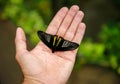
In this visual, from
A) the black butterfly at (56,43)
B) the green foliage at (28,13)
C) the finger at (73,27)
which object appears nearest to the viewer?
the black butterfly at (56,43)

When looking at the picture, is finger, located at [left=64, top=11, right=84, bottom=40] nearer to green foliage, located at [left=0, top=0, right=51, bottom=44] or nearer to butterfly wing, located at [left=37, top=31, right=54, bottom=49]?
butterfly wing, located at [left=37, top=31, right=54, bottom=49]

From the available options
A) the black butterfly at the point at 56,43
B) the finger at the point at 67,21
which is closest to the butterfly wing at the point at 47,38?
the black butterfly at the point at 56,43

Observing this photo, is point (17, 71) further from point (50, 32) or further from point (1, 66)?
point (50, 32)

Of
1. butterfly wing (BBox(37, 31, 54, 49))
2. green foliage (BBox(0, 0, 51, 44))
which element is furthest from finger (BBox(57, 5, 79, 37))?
green foliage (BBox(0, 0, 51, 44))

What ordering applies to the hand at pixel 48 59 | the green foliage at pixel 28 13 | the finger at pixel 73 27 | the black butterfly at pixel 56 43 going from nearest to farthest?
the hand at pixel 48 59, the black butterfly at pixel 56 43, the finger at pixel 73 27, the green foliage at pixel 28 13

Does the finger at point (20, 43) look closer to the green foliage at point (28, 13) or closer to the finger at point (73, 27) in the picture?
the finger at point (73, 27)
